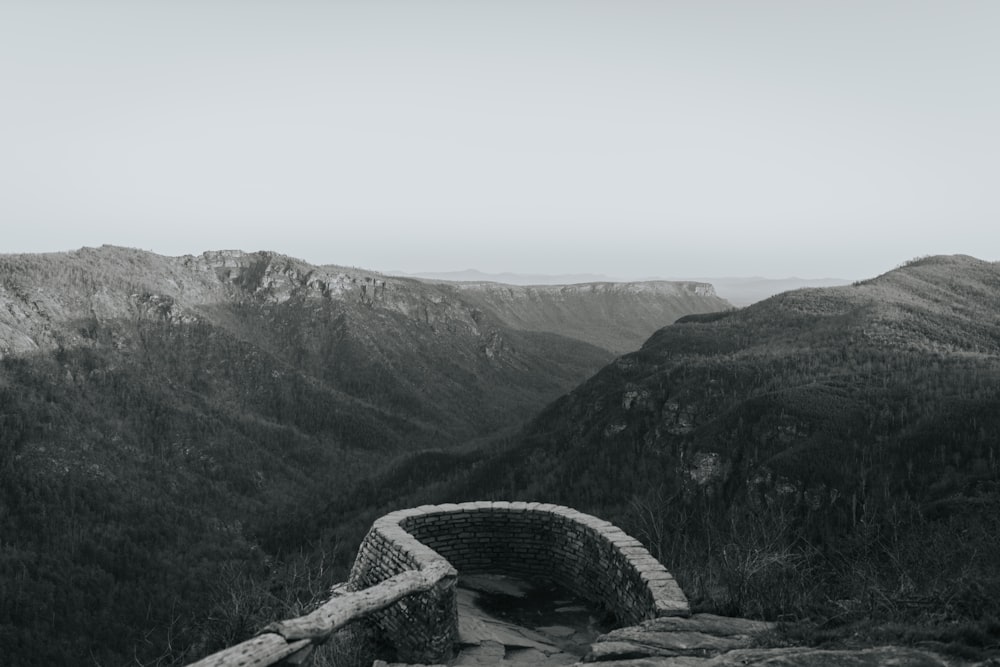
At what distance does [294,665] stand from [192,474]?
92927 millimetres

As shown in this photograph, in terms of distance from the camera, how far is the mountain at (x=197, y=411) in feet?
211

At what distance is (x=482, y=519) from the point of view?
1900cm

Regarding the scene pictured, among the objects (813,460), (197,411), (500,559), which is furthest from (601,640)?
(197,411)

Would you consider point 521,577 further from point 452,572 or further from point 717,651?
point 717,651

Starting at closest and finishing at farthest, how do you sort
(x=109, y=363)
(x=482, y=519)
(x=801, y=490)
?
(x=482, y=519), (x=801, y=490), (x=109, y=363)

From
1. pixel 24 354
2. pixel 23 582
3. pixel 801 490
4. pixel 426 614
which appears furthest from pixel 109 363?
pixel 426 614

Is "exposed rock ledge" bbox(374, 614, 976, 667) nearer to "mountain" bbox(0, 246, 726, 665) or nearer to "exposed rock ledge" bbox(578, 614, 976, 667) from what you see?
"exposed rock ledge" bbox(578, 614, 976, 667)

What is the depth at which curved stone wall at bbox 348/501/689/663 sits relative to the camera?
13383 mm

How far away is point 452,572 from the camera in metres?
13.9

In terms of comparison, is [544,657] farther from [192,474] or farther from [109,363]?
[109,363]

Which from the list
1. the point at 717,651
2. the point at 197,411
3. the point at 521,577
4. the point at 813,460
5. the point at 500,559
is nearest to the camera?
the point at 717,651

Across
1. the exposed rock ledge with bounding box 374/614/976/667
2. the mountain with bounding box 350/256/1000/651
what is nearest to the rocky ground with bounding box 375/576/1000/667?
the exposed rock ledge with bounding box 374/614/976/667

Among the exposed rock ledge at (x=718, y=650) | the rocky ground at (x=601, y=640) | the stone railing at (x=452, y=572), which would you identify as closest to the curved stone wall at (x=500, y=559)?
the stone railing at (x=452, y=572)

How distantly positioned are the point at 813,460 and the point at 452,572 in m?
34.4
